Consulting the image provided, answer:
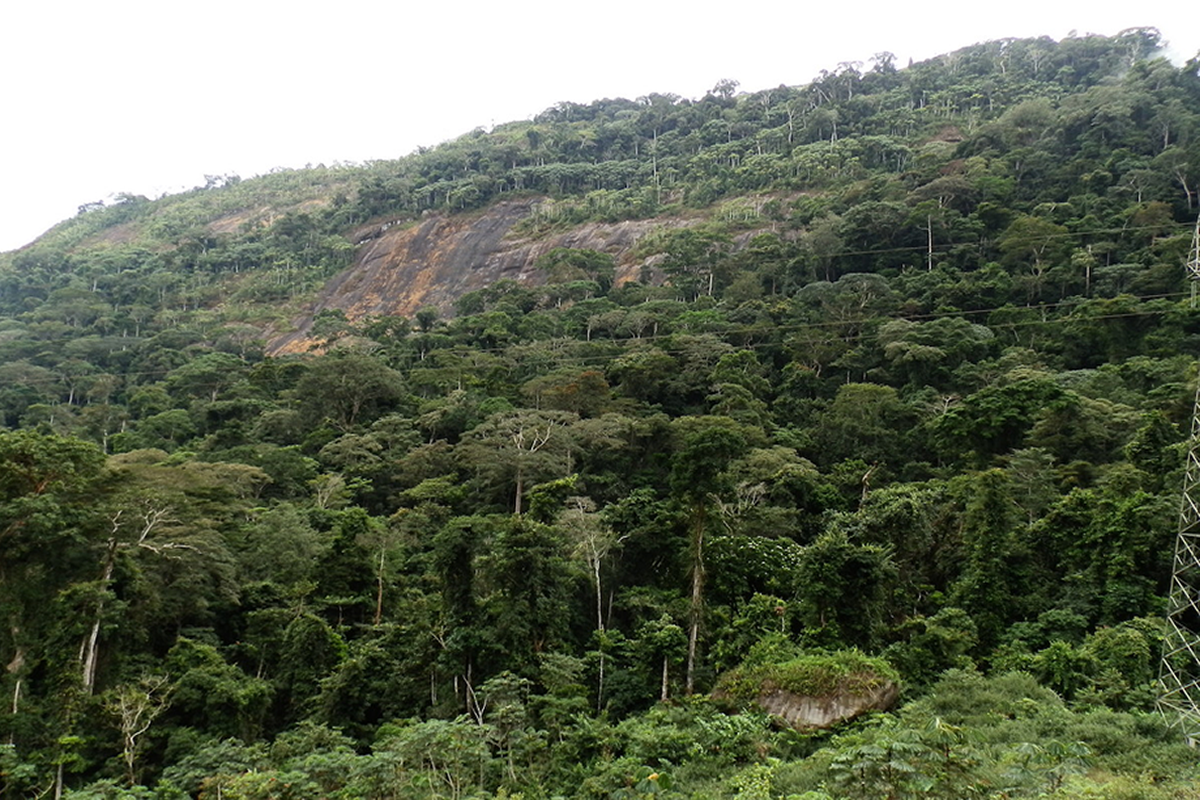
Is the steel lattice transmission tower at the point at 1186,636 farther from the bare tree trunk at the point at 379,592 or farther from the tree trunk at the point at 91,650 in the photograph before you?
the tree trunk at the point at 91,650

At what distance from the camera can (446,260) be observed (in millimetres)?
65188

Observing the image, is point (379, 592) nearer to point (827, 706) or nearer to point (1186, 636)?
point (827, 706)

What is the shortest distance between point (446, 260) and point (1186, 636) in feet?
196

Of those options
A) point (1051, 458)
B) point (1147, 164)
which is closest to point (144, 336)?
point (1051, 458)

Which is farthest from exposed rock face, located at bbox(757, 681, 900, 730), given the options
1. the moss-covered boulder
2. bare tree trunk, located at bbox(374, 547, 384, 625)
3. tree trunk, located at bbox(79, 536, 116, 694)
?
tree trunk, located at bbox(79, 536, 116, 694)

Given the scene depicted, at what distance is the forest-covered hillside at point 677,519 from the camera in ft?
42.3

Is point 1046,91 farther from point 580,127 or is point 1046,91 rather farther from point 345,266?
point 345,266

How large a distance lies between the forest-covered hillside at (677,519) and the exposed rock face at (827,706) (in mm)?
273

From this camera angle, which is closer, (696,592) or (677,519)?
(696,592)

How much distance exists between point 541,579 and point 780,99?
7681 cm

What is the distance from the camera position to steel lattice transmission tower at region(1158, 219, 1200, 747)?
1064 centimetres

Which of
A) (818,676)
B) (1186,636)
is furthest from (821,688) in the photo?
(1186,636)

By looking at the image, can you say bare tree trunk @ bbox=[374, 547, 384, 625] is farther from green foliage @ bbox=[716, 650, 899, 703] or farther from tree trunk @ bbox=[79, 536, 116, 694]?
green foliage @ bbox=[716, 650, 899, 703]

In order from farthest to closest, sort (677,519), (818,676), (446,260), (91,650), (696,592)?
1. (446,260)
2. (677,519)
3. (696,592)
4. (91,650)
5. (818,676)
